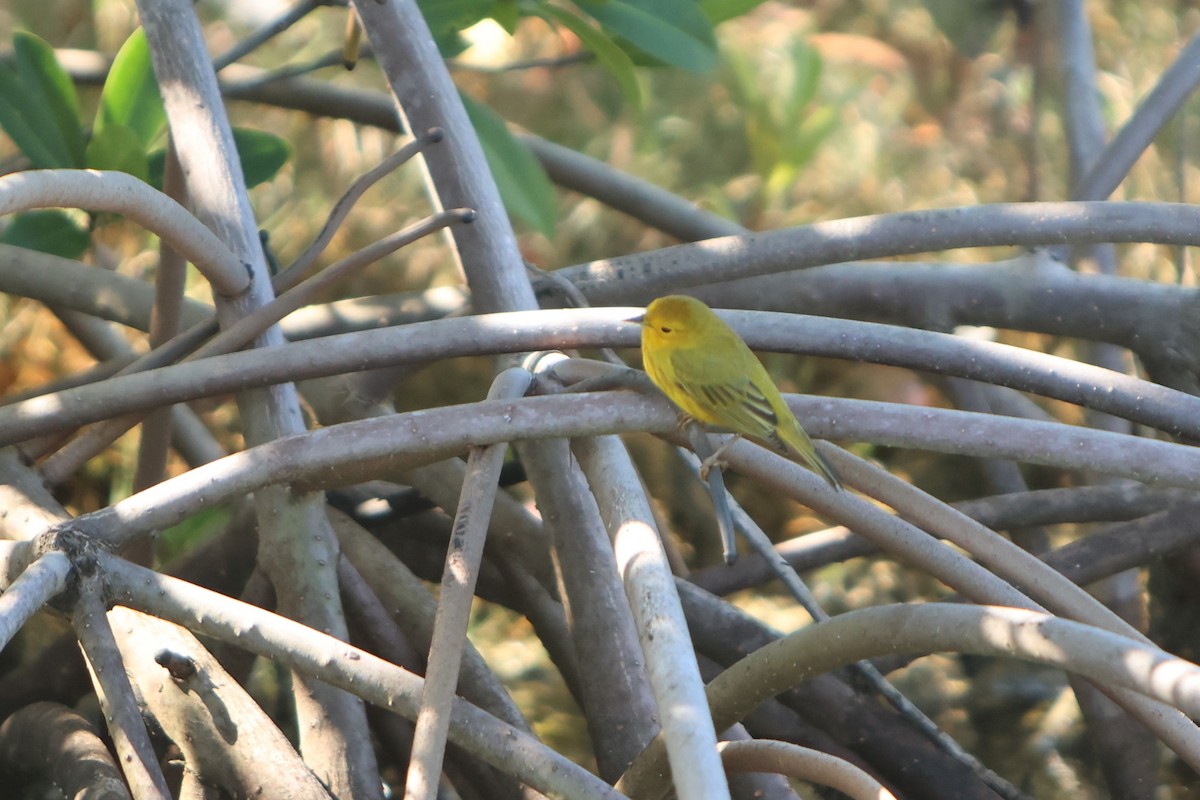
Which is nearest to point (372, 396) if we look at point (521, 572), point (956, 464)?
point (521, 572)

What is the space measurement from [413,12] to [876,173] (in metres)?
2.33

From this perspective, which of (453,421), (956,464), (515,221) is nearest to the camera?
(453,421)

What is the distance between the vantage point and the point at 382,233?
11.2 feet

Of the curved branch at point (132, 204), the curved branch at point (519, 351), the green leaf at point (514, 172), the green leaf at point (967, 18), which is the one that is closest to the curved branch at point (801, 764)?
the curved branch at point (519, 351)

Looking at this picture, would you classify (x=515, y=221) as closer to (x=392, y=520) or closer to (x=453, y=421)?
(x=392, y=520)

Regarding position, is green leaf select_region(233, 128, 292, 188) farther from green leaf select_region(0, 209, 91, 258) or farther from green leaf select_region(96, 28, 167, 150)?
green leaf select_region(0, 209, 91, 258)

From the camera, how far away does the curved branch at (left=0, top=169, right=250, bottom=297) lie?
3.54 feet

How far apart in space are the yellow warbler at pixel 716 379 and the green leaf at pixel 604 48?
73 centimetres

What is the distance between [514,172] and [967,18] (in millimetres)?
1960

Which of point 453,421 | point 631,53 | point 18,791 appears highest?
point 631,53

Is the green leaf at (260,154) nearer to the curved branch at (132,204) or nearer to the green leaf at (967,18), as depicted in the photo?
the curved branch at (132,204)

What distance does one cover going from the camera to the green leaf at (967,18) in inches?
131

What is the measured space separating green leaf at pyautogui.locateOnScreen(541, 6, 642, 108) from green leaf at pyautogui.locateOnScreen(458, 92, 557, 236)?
0.75 ft

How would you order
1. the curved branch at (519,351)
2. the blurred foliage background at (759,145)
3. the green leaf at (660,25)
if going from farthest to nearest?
the blurred foliage background at (759,145) → the green leaf at (660,25) → the curved branch at (519,351)
